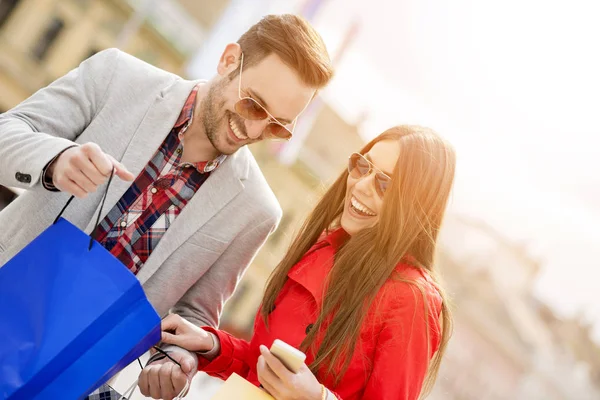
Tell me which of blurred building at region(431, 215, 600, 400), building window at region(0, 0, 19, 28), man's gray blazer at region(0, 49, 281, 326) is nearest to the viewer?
man's gray blazer at region(0, 49, 281, 326)

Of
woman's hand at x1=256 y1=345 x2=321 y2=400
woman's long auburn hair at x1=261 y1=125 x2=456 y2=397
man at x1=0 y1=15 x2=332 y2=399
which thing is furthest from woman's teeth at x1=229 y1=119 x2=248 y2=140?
woman's hand at x1=256 y1=345 x2=321 y2=400

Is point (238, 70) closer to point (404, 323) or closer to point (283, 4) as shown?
point (404, 323)

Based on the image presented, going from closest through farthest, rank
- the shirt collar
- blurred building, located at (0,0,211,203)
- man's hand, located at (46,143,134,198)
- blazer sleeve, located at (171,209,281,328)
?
man's hand, located at (46,143,134,198), the shirt collar, blazer sleeve, located at (171,209,281,328), blurred building, located at (0,0,211,203)

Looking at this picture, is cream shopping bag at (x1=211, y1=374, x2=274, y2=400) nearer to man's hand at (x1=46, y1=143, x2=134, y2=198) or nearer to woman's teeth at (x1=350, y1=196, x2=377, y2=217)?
man's hand at (x1=46, y1=143, x2=134, y2=198)

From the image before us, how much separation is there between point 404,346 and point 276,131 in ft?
2.80

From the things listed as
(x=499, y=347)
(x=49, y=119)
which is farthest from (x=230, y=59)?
(x=499, y=347)

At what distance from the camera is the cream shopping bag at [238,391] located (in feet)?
4.00

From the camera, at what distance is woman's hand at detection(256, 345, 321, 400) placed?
4.09 ft

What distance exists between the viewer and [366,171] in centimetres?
174

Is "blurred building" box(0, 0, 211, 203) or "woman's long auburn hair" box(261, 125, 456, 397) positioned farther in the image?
"blurred building" box(0, 0, 211, 203)

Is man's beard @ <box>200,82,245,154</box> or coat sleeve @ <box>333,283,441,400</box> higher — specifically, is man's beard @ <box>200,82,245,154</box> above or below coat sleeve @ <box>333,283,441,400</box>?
above

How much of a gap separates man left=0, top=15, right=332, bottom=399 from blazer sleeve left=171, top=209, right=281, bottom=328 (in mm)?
11

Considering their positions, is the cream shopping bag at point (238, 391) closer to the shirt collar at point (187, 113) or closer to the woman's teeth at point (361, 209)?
the woman's teeth at point (361, 209)

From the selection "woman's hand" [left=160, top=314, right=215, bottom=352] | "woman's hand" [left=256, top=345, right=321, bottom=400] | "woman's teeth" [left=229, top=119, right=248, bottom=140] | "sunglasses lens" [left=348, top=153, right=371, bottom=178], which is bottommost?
"woman's hand" [left=160, top=314, right=215, bottom=352]
